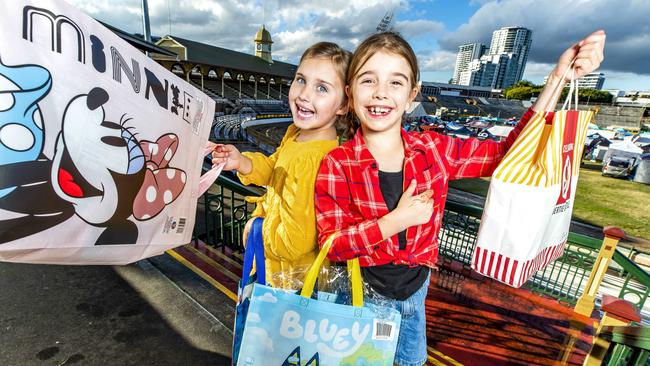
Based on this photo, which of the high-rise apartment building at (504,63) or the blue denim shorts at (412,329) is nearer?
the blue denim shorts at (412,329)

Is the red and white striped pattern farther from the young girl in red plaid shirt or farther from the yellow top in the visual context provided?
the yellow top

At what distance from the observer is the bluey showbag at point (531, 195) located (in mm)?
1299

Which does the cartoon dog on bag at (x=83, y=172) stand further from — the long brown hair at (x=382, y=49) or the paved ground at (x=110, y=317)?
the paved ground at (x=110, y=317)

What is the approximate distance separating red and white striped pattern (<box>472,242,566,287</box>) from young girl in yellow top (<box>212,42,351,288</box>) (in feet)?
2.62

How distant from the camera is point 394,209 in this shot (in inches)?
54.8

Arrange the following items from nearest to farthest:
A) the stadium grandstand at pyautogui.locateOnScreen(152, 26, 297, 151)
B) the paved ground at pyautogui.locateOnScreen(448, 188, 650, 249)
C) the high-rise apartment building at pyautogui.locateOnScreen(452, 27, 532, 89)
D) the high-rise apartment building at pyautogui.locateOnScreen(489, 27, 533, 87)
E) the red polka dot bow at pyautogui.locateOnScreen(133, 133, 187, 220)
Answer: the red polka dot bow at pyautogui.locateOnScreen(133, 133, 187, 220)
the paved ground at pyautogui.locateOnScreen(448, 188, 650, 249)
the stadium grandstand at pyautogui.locateOnScreen(152, 26, 297, 151)
the high-rise apartment building at pyautogui.locateOnScreen(452, 27, 532, 89)
the high-rise apartment building at pyautogui.locateOnScreen(489, 27, 533, 87)

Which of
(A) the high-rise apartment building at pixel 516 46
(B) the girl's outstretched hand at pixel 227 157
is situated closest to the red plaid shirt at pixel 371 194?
(B) the girl's outstretched hand at pixel 227 157

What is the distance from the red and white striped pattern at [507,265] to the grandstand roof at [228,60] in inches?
1161

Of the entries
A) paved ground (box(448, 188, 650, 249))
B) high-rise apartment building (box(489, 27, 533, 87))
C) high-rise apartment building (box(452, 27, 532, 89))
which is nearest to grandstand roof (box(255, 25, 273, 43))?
paved ground (box(448, 188, 650, 249))

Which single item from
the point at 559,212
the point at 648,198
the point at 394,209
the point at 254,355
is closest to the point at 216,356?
the point at 254,355

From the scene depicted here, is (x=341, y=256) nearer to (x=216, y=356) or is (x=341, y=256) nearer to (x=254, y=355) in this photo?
(x=254, y=355)

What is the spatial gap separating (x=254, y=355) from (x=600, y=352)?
82.9 inches

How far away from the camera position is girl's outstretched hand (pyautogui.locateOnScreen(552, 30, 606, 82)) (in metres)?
1.26

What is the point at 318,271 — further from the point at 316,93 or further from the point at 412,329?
the point at 316,93
